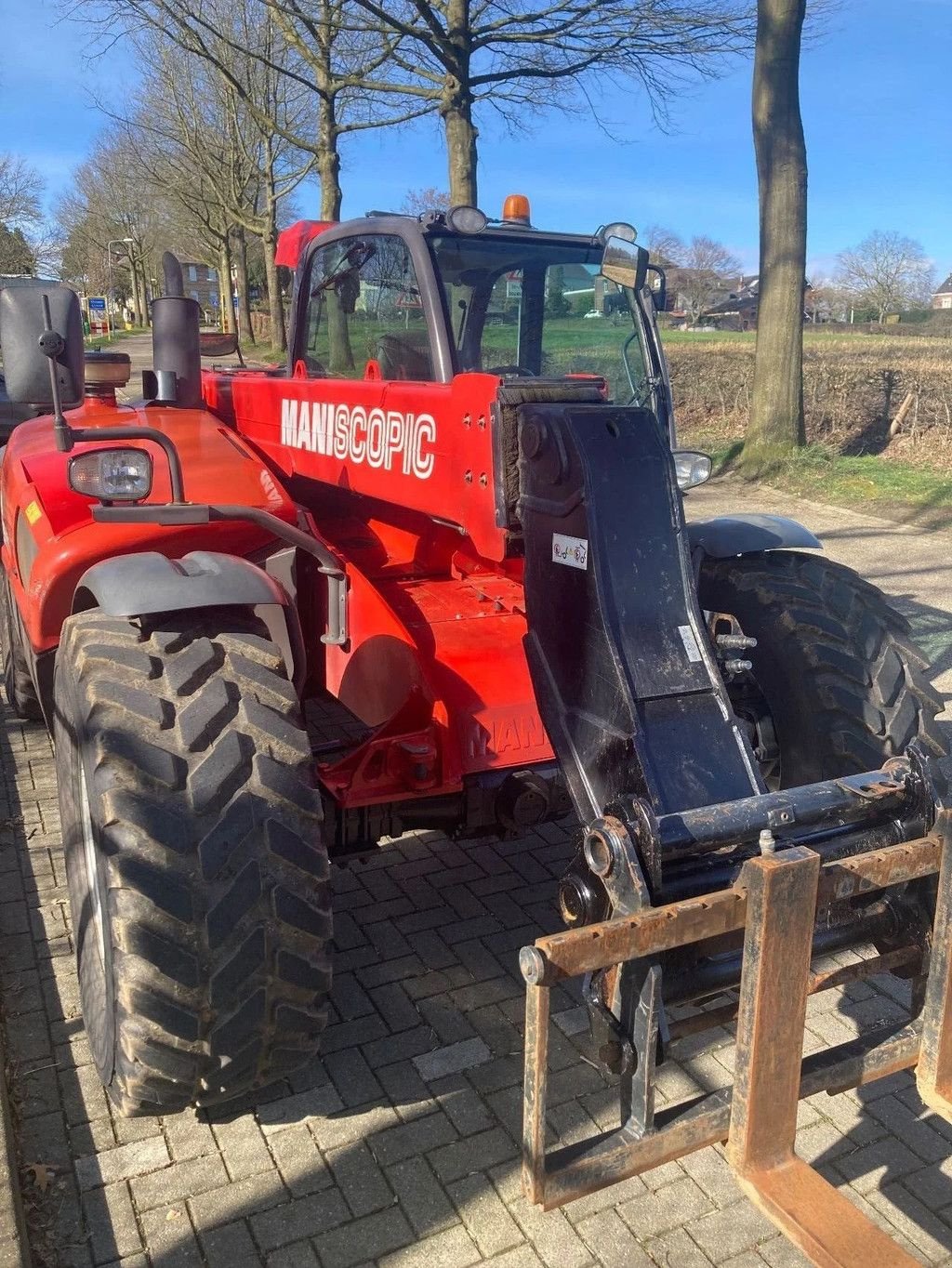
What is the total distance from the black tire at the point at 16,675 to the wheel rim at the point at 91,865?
220cm

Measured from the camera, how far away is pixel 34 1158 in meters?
2.61

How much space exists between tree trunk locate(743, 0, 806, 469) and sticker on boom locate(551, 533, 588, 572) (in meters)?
10.8

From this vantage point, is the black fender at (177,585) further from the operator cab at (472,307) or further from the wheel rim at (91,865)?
the operator cab at (472,307)

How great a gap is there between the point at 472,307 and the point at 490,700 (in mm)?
1324

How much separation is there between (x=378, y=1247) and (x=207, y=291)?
304 ft

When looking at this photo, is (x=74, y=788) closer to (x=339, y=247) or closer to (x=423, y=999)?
(x=423, y=999)

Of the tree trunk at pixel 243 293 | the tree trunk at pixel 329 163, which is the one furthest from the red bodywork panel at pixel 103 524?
the tree trunk at pixel 243 293

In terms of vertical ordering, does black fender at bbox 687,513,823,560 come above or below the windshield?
below

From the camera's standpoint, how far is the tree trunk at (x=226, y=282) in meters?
34.2

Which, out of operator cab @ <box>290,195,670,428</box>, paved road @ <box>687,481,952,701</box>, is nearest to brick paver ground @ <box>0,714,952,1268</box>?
operator cab @ <box>290,195,670,428</box>

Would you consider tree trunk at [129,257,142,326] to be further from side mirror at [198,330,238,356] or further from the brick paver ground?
the brick paver ground

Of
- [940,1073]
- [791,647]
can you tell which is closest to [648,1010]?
[940,1073]

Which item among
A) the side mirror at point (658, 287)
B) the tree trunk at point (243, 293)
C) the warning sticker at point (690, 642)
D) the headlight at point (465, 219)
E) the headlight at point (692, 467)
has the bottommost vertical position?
the warning sticker at point (690, 642)

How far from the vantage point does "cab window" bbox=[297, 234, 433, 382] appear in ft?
11.2
